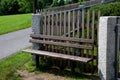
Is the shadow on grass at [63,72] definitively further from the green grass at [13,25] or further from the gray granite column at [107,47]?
the green grass at [13,25]

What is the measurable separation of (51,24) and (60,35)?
1.46 ft

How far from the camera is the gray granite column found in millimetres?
7559

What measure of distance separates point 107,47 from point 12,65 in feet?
11.1

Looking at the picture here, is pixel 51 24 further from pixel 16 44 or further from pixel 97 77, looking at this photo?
pixel 16 44

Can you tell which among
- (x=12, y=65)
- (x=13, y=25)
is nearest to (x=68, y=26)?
(x=12, y=65)

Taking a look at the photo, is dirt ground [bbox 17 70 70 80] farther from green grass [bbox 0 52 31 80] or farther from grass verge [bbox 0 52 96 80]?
green grass [bbox 0 52 31 80]

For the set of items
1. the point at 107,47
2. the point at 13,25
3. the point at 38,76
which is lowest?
the point at 38,76

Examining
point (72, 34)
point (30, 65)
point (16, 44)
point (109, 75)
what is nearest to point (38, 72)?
point (30, 65)

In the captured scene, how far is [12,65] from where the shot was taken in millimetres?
9672

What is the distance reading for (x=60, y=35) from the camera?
9.27 metres

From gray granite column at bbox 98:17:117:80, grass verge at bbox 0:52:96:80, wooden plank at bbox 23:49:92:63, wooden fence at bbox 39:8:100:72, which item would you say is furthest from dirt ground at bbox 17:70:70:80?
gray granite column at bbox 98:17:117:80

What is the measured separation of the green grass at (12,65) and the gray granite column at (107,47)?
7.60ft

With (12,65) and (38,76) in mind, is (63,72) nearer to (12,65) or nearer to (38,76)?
(38,76)

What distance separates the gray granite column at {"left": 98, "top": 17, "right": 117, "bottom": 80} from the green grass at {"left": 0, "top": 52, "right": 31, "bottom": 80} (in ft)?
7.60
